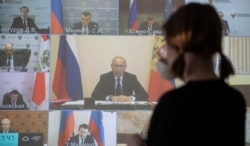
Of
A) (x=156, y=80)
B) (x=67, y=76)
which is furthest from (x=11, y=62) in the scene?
(x=156, y=80)

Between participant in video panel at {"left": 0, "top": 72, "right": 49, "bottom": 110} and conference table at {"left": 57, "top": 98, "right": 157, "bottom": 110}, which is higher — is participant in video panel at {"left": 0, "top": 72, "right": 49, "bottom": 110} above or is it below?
above

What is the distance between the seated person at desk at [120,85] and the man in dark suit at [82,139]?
25 cm

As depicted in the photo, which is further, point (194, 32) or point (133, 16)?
point (133, 16)

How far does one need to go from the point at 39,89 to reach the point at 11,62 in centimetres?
26

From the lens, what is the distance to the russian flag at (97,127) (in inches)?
101

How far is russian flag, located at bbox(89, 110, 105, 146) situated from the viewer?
2.56 metres

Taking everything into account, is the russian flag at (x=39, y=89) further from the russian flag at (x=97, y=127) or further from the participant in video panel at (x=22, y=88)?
the russian flag at (x=97, y=127)

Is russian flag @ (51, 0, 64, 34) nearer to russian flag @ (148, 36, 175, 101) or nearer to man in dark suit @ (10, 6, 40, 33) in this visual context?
man in dark suit @ (10, 6, 40, 33)

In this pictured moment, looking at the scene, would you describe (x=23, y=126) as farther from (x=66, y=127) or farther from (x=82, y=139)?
(x=82, y=139)

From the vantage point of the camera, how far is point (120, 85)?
2.59 metres

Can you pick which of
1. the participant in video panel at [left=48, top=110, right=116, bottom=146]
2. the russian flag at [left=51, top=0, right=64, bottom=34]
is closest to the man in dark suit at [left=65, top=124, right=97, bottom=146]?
the participant in video panel at [left=48, top=110, right=116, bottom=146]

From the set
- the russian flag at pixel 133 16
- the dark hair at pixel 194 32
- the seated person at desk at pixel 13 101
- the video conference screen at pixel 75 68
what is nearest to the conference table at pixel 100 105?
the video conference screen at pixel 75 68

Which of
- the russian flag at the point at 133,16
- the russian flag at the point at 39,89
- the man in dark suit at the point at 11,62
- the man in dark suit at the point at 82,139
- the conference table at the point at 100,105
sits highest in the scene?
the russian flag at the point at 133,16

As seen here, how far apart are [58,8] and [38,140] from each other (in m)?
0.89
